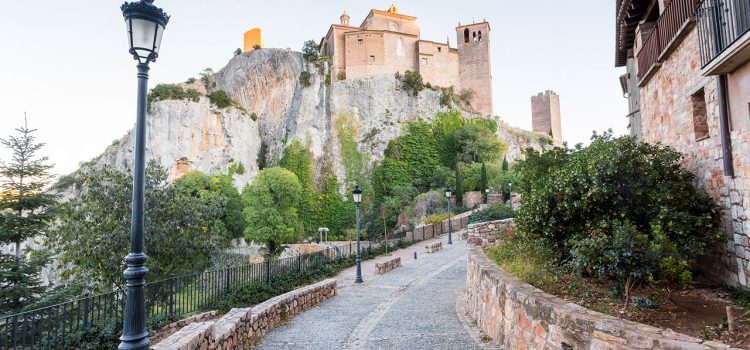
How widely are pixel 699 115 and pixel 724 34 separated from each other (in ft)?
7.16

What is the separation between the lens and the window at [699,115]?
7.42 meters

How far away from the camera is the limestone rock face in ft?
158

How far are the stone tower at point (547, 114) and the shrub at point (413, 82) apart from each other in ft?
65.8

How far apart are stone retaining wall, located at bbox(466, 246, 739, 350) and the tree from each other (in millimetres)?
25705

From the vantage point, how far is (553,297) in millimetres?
5270

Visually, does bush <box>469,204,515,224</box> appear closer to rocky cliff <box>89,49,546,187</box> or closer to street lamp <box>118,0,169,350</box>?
rocky cliff <box>89,49,546,187</box>

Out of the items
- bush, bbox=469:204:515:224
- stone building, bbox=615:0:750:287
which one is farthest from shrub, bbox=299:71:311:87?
stone building, bbox=615:0:750:287

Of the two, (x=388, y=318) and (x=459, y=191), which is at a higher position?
(x=459, y=191)

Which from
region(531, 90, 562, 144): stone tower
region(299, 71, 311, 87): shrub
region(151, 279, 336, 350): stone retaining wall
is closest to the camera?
region(151, 279, 336, 350): stone retaining wall

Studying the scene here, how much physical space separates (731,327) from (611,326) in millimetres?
1429

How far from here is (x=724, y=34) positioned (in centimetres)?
575

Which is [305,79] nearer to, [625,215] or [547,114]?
[547,114]

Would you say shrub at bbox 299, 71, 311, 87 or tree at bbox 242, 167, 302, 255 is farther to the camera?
shrub at bbox 299, 71, 311, 87

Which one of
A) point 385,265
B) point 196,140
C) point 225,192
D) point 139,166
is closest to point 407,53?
point 225,192
